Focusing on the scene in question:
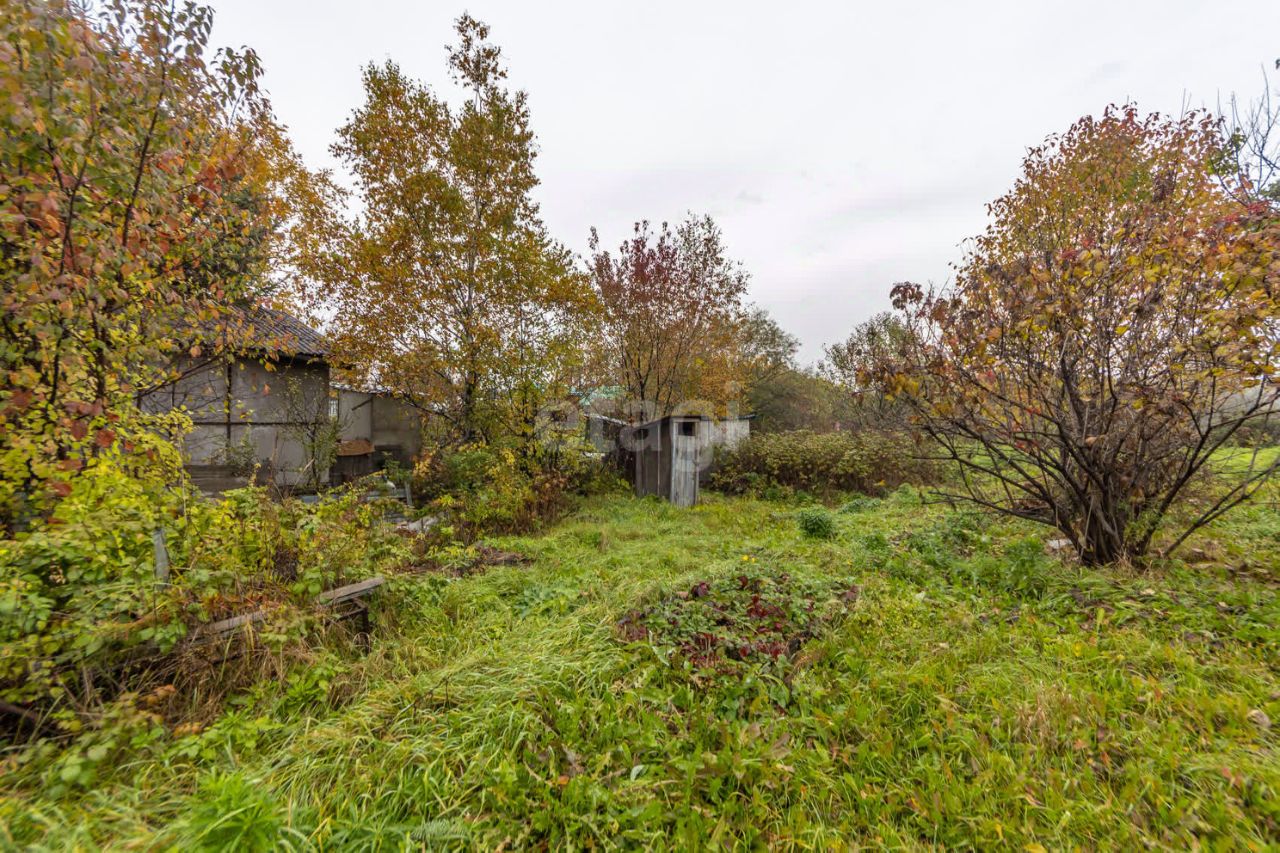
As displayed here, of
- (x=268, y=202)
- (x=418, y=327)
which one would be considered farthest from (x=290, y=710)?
(x=418, y=327)

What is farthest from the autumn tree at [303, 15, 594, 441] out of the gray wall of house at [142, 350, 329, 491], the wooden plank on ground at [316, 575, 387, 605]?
the wooden plank on ground at [316, 575, 387, 605]

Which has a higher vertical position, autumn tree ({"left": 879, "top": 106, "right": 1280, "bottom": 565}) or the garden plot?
autumn tree ({"left": 879, "top": 106, "right": 1280, "bottom": 565})

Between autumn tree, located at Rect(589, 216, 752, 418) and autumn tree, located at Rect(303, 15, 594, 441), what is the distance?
3810 mm

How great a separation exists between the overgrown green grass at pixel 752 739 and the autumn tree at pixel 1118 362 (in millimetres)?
737

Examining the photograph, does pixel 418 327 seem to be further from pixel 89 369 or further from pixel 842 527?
pixel 842 527

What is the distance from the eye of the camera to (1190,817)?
4.70 feet

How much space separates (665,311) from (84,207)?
9862 mm

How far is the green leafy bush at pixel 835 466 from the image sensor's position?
839 cm

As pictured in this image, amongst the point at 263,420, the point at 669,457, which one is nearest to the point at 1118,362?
the point at 669,457

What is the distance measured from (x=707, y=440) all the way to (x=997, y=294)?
6912mm

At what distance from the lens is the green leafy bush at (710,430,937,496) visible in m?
8.39

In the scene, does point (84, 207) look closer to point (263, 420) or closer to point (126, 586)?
point (126, 586)

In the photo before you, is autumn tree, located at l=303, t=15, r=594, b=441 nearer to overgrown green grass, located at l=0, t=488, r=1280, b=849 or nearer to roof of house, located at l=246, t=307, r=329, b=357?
roof of house, located at l=246, t=307, r=329, b=357

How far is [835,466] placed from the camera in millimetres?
8477
